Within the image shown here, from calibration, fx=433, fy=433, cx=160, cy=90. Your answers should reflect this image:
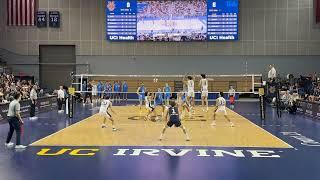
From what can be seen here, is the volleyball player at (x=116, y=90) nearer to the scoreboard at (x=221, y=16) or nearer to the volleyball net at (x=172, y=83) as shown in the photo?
the volleyball net at (x=172, y=83)

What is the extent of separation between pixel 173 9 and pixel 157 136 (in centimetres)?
2829

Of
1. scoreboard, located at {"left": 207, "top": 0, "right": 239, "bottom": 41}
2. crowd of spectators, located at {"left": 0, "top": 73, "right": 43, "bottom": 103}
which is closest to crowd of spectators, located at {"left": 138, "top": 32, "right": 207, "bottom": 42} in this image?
scoreboard, located at {"left": 207, "top": 0, "right": 239, "bottom": 41}

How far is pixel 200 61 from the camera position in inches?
1781

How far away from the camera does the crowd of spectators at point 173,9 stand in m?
43.2

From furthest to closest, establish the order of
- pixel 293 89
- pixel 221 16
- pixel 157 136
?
pixel 221 16 < pixel 293 89 < pixel 157 136

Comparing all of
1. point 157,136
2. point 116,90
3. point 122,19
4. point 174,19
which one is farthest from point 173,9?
point 157,136

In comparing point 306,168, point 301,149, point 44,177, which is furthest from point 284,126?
point 44,177

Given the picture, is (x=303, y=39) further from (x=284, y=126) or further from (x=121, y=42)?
(x=284, y=126)

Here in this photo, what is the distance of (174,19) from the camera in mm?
43281

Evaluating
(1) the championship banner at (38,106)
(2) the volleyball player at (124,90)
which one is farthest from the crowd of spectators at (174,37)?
(1) the championship banner at (38,106)

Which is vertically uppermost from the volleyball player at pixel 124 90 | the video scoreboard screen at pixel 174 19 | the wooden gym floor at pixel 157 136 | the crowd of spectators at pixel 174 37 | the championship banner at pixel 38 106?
the video scoreboard screen at pixel 174 19

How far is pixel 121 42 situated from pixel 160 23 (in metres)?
4.69

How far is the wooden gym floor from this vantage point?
15.1 m

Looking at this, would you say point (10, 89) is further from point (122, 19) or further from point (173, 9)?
point (173, 9)
